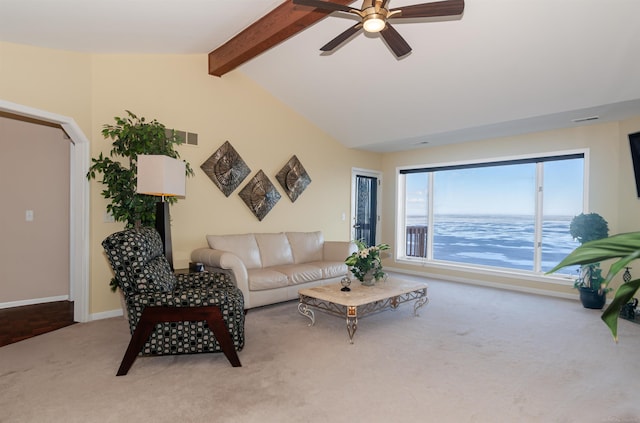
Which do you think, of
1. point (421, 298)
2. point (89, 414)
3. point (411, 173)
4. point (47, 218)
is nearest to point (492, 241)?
point (411, 173)

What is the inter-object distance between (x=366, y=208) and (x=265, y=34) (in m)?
4.20

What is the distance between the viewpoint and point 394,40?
294 centimetres

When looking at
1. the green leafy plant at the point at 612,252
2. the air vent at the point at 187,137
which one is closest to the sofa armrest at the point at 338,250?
the air vent at the point at 187,137

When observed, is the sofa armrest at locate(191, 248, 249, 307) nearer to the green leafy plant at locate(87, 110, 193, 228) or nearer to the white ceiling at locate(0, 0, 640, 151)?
the green leafy plant at locate(87, 110, 193, 228)

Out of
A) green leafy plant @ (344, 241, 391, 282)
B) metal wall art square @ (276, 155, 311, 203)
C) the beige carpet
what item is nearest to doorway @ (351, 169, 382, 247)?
metal wall art square @ (276, 155, 311, 203)

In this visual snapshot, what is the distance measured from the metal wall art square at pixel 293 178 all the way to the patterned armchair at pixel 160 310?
2943mm

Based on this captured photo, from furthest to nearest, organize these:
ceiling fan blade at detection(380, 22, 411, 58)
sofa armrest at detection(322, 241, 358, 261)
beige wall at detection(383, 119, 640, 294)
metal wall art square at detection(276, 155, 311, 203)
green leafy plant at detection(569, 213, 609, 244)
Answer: metal wall art square at detection(276, 155, 311, 203), sofa armrest at detection(322, 241, 358, 261), beige wall at detection(383, 119, 640, 294), green leafy plant at detection(569, 213, 609, 244), ceiling fan blade at detection(380, 22, 411, 58)

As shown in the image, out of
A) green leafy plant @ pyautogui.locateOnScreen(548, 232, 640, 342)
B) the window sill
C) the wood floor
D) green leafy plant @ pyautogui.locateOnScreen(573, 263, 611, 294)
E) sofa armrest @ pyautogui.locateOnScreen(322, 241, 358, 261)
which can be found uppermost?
green leafy plant @ pyautogui.locateOnScreen(548, 232, 640, 342)

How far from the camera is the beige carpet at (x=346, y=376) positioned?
216 cm

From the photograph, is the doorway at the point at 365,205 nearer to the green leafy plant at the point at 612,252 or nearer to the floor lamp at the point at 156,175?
the floor lamp at the point at 156,175

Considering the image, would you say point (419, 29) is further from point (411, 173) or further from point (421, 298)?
point (411, 173)

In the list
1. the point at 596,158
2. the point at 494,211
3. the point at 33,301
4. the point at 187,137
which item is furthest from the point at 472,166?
the point at 33,301

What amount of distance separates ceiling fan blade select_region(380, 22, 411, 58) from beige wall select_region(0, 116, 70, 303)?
13.8ft

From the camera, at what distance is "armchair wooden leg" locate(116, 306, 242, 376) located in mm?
2590
